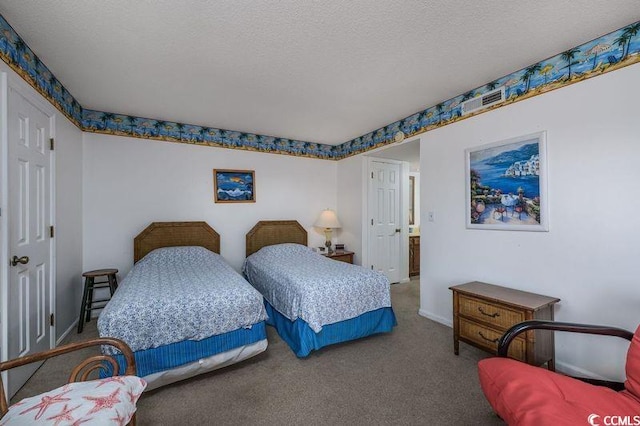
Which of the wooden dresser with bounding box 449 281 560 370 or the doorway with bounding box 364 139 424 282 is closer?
the wooden dresser with bounding box 449 281 560 370

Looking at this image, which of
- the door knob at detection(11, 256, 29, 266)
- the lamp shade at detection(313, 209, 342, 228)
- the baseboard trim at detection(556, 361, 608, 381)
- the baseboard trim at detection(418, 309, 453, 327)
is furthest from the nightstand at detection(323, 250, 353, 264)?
the door knob at detection(11, 256, 29, 266)

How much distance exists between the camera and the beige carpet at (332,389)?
5.89 feet

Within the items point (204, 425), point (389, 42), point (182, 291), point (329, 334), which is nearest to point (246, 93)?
point (389, 42)

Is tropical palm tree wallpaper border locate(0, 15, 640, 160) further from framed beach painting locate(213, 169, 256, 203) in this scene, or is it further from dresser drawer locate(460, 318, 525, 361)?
dresser drawer locate(460, 318, 525, 361)

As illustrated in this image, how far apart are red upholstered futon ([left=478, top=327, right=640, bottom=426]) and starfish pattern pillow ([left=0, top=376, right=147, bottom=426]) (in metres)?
1.66

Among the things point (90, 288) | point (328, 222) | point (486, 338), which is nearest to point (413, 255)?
point (328, 222)

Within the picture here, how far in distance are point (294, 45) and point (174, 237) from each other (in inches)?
115

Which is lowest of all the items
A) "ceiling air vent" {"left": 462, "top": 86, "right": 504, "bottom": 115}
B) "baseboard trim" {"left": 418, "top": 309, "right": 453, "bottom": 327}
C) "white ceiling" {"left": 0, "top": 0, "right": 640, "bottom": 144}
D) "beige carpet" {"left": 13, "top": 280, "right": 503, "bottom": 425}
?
"beige carpet" {"left": 13, "top": 280, "right": 503, "bottom": 425}

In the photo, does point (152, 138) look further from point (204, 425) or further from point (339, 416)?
point (339, 416)

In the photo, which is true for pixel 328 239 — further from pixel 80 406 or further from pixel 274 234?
pixel 80 406

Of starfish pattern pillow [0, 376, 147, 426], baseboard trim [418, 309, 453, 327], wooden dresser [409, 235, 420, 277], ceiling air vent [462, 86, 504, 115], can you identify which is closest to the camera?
starfish pattern pillow [0, 376, 147, 426]

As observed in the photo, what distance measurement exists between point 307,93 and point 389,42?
1.09 meters

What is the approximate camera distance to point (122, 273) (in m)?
3.58

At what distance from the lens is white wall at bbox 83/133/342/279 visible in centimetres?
→ 346
